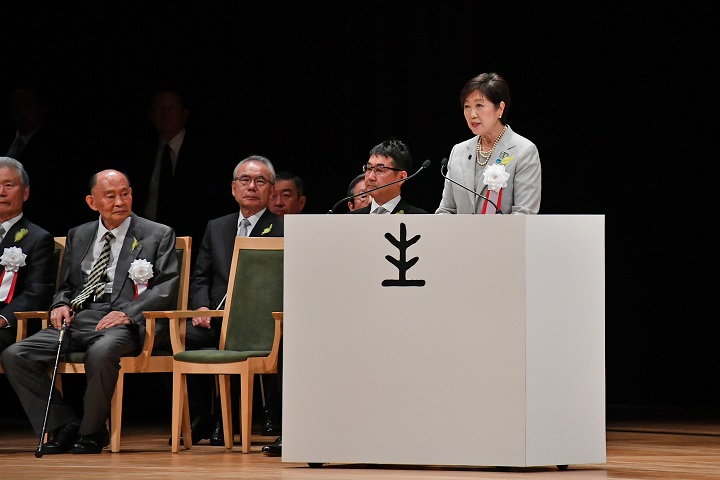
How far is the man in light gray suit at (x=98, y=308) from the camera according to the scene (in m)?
5.02

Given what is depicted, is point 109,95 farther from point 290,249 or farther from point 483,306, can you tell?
point 483,306

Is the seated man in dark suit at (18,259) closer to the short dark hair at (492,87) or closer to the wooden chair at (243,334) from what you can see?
the wooden chair at (243,334)

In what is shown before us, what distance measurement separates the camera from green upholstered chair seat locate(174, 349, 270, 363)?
4.92 meters

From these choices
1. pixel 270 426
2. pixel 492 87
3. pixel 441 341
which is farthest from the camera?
pixel 270 426

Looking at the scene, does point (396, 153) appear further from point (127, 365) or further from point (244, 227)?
point (127, 365)

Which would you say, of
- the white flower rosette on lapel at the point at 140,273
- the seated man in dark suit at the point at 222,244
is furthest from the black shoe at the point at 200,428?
the white flower rosette on lapel at the point at 140,273

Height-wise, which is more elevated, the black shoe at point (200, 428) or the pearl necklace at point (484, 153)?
the pearl necklace at point (484, 153)

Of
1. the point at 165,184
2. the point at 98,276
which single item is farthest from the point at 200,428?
the point at 165,184

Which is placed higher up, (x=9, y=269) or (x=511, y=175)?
(x=511, y=175)

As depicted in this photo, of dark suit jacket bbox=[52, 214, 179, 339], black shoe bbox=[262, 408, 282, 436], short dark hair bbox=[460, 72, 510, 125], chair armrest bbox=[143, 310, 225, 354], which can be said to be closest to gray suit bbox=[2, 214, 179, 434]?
dark suit jacket bbox=[52, 214, 179, 339]

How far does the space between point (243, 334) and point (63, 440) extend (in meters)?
0.81

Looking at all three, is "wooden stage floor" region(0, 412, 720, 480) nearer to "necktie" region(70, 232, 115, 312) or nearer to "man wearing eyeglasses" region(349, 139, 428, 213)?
"necktie" region(70, 232, 115, 312)

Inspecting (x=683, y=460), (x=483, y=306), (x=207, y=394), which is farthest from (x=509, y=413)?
(x=207, y=394)

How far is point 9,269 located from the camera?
5.46 meters
